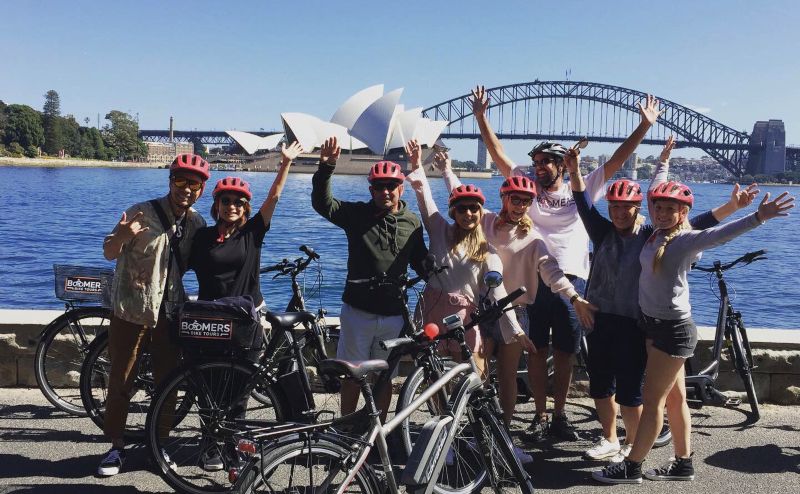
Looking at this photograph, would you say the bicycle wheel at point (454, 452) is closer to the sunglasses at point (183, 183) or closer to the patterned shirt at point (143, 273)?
the patterned shirt at point (143, 273)

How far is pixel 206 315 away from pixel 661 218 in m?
2.35

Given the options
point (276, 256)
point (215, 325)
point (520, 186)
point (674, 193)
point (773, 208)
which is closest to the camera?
point (773, 208)

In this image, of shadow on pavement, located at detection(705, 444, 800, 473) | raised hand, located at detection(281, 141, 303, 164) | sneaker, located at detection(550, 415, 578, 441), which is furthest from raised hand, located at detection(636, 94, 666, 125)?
raised hand, located at detection(281, 141, 303, 164)

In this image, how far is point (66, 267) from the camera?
4.93m

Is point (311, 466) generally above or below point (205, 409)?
above

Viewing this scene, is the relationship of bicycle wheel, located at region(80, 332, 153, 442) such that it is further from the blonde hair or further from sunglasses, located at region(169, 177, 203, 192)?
the blonde hair

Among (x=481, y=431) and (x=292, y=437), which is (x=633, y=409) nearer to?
(x=481, y=431)

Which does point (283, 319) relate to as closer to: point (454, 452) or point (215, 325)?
point (215, 325)

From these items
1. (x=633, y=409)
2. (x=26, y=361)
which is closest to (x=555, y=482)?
(x=633, y=409)

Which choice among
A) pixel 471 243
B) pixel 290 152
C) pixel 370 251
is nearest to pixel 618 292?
pixel 471 243

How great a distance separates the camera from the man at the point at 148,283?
160 inches

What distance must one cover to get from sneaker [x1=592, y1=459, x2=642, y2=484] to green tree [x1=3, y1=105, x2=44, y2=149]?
4901 inches

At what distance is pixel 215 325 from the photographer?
12.2ft

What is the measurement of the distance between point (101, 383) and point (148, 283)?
112cm
